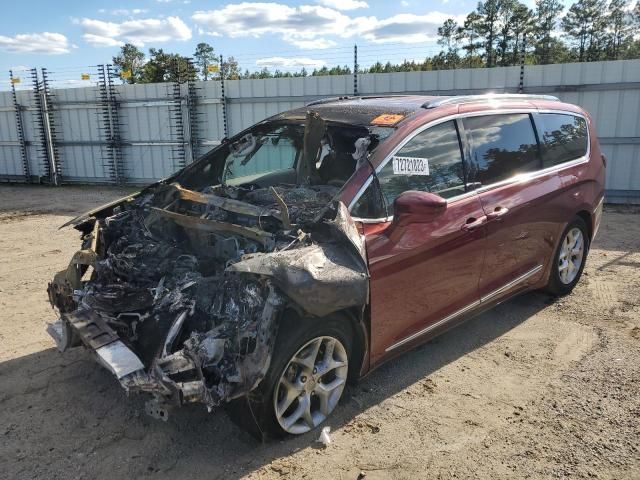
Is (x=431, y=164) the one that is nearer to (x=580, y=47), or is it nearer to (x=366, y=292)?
(x=366, y=292)

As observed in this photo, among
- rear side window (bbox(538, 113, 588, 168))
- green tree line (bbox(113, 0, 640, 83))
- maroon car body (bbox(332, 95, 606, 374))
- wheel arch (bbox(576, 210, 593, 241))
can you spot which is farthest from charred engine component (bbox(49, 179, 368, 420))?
green tree line (bbox(113, 0, 640, 83))

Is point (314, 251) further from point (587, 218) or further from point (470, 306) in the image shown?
point (587, 218)

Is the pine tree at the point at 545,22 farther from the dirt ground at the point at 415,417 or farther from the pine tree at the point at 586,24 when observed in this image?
the dirt ground at the point at 415,417

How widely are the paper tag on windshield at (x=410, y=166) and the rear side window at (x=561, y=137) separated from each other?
1.59 m

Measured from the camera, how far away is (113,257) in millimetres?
3512

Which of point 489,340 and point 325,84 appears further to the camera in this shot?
point 325,84

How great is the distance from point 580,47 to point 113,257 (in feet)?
174

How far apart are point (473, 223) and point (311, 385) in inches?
63.6

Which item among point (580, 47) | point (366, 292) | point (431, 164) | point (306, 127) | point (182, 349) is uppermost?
point (580, 47)

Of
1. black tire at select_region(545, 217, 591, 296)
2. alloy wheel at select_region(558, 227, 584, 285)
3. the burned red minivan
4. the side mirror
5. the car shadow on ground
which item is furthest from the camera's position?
alloy wheel at select_region(558, 227, 584, 285)

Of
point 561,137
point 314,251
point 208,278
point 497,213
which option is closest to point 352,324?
point 314,251

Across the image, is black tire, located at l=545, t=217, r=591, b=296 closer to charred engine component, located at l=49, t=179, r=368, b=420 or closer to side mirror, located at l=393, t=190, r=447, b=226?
side mirror, located at l=393, t=190, r=447, b=226

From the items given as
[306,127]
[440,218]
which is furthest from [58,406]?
[440,218]

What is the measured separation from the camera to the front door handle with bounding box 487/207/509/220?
382 cm
